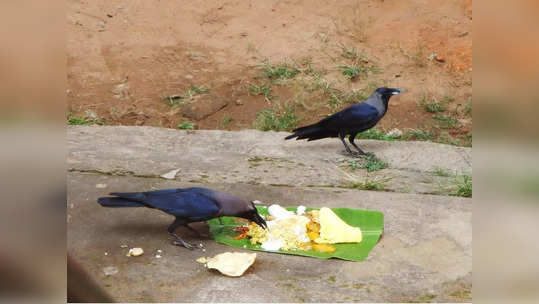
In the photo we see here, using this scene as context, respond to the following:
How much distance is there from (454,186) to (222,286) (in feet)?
8.02

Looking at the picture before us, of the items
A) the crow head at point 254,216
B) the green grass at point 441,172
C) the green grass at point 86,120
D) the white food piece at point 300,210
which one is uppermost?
the crow head at point 254,216

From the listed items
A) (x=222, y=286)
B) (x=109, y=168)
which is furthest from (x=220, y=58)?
(x=222, y=286)

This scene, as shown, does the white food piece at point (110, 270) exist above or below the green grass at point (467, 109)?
above

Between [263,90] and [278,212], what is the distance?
5.43m

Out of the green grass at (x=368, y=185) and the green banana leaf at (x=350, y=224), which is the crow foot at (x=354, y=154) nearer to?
the green grass at (x=368, y=185)

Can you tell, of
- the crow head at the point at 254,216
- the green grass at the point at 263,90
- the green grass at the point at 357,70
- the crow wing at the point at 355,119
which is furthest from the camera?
the green grass at the point at 357,70

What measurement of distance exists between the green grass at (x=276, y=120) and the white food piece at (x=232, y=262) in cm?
Result: 457

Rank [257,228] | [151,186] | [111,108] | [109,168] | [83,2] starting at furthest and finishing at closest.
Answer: [83,2]
[111,108]
[109,168]
[151,186]
[257,228]

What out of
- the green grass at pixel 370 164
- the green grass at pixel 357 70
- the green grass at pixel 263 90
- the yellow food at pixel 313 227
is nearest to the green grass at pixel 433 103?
the green grass at pixel 357 70

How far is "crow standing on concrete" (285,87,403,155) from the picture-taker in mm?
5742

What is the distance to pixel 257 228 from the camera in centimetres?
382

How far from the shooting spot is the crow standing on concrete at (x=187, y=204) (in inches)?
139
